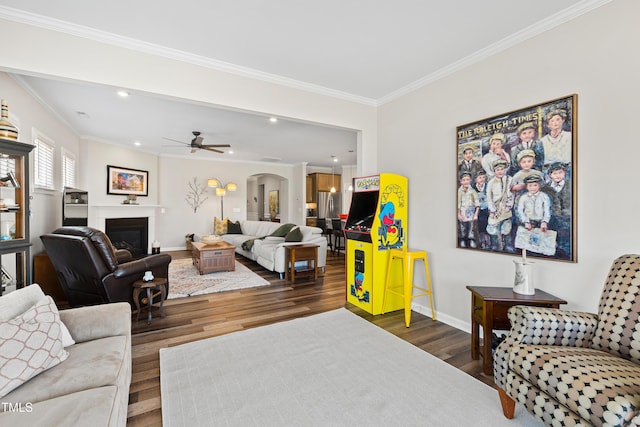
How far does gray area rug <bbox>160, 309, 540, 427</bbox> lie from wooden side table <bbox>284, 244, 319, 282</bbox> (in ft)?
6.71

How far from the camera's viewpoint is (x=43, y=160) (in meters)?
3.84

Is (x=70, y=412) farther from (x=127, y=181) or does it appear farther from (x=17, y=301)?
(x=127, y=181)

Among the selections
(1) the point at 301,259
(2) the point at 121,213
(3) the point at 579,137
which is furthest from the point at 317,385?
(2) the point at 121,213

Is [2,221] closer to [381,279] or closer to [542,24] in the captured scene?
[381,279]

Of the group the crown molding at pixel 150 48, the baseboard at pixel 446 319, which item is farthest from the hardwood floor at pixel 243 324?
the crown molding at pixel 150 48

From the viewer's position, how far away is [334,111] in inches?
144

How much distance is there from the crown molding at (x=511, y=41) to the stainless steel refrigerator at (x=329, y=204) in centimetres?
555

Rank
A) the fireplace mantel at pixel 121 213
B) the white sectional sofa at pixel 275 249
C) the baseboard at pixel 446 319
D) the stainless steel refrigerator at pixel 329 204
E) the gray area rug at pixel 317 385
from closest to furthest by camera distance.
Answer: the gray area rug at pixel 317 385, the baseboard at pixel 446 319, the white sectional sofa at pixel 275 249, the fireplace mantel at pixel 121 213, the stainless steel refrigerator at pixel 329 204

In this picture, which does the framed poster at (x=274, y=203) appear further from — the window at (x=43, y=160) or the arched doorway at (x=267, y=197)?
the window at (x=43, y=160)

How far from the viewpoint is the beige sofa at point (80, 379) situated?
1.07m

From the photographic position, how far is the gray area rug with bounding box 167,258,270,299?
4.14 metres

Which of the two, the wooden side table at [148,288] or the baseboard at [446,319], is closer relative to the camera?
the baseboard at [446,319]

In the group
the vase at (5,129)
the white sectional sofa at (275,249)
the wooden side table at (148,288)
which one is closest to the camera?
the vase at (5,129)

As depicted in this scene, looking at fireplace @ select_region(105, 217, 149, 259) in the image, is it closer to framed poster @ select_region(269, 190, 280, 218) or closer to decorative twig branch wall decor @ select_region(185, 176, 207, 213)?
decorative twig branch wall decor @ select_region(185, 176, 207, 213)
